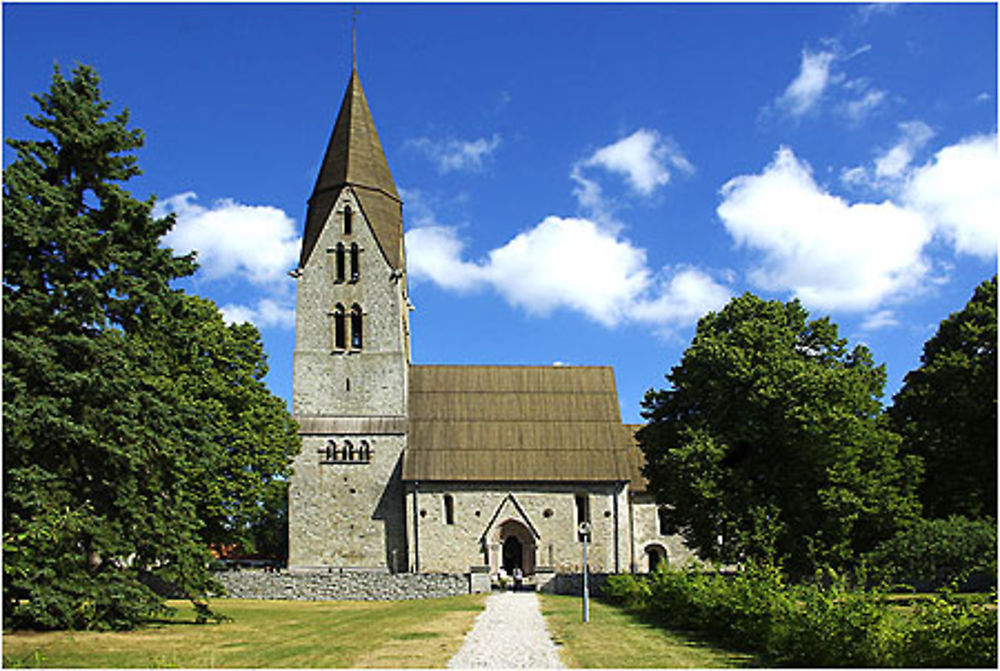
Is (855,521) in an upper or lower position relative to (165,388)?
lower

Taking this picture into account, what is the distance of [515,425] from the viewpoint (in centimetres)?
4400

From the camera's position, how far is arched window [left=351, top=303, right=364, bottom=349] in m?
43.5

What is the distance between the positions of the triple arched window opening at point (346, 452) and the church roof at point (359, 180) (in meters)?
9.78

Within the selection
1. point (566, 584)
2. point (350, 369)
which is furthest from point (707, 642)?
point (350, 369)

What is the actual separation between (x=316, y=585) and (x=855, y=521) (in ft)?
68.5

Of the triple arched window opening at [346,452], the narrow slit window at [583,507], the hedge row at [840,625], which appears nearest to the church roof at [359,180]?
the triple arched window opening at [346,452]

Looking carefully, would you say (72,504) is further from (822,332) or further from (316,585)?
(822,332)

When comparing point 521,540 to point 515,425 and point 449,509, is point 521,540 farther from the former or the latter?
point 515,425

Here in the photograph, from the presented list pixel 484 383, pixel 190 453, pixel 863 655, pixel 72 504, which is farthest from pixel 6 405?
pixel 484 383

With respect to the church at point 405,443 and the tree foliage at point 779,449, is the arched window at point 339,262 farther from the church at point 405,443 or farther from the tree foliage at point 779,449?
the tree foliage at point 779,449

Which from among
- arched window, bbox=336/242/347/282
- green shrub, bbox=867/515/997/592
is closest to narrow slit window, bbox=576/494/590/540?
arched window, bbox=336/242/347/282

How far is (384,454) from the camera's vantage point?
1645 inches

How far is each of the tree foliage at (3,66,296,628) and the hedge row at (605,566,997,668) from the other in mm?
12098

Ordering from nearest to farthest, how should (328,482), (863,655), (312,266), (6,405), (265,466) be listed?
(863,655) < (6,405) < (265,466) < (328,482) < (312,266)
